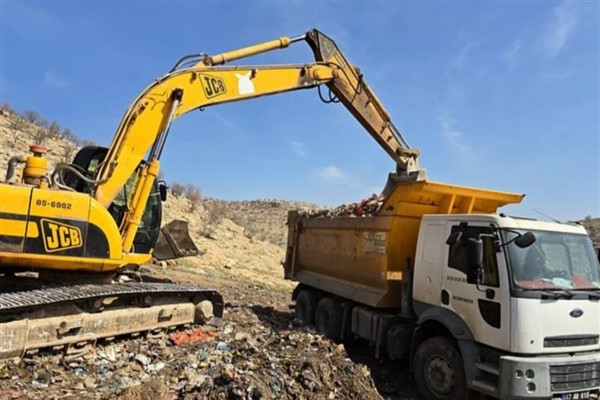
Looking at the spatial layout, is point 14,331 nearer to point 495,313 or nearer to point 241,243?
point 495,313

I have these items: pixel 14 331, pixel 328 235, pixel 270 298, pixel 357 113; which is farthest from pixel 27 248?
pixel 270 298

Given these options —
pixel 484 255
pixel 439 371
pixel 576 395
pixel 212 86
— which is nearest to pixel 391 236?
pixel 484 255

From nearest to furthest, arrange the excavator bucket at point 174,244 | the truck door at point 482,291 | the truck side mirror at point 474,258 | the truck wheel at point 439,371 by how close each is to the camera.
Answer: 1. the truck door at point 482,291
2. the truck side mirror at point 474,258
3. the truck wheel at point 439,371
4. the excavator bucket at point 174,244

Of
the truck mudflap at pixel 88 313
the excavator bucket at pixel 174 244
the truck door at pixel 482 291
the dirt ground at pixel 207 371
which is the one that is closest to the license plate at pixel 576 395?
the truck door at pixel 482 291

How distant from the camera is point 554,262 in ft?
19.3

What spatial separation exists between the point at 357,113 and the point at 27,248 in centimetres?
645

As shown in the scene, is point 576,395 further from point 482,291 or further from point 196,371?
point 196,371

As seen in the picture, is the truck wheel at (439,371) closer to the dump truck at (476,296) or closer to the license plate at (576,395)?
the dump truck at (476,296)

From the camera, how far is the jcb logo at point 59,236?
6387mm

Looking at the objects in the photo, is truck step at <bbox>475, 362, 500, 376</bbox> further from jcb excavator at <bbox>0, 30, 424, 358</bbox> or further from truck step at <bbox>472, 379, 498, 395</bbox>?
jcb excavator at <bbox>0, 30, 424, 358</bbox>

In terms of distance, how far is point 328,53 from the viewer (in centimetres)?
1001

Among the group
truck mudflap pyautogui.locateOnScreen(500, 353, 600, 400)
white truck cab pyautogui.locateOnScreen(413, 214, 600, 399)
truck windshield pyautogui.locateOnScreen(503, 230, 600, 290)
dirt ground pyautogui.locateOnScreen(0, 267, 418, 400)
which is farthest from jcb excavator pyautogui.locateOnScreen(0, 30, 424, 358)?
truck mudflap pyautogui.locateOnScreen(500, 353, 600, 400)

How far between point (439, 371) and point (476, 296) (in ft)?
3.52

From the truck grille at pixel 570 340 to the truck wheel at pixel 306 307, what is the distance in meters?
5.34
